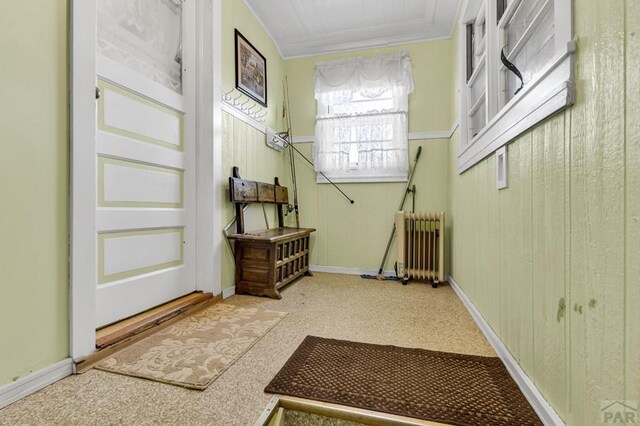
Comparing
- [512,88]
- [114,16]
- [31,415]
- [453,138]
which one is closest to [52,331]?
[31,415]

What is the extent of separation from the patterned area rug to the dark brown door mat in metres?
0.32

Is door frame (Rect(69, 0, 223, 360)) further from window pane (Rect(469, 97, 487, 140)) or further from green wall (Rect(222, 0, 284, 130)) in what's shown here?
window pane (Rect(469, 97, 487, 140))

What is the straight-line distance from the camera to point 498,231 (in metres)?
1.50

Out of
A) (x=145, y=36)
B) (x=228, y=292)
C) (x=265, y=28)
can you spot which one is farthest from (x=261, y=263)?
(x=265, y=28)

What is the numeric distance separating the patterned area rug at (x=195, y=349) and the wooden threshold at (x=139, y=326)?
0.04 m

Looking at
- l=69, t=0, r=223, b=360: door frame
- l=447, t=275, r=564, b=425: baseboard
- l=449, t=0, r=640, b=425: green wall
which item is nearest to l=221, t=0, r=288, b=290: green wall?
l=69, t=0, r=223, b=360: door frame

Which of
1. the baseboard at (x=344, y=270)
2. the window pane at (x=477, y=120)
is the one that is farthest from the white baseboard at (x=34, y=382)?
the window pane at (x=477, y=120)

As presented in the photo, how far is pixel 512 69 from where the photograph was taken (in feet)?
4.68

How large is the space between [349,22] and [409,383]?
3.16m

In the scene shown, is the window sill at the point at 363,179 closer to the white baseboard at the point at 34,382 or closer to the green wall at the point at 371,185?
the green wall at the point at 371,185

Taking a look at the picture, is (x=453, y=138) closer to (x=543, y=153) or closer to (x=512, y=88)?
(x=512, y=88)

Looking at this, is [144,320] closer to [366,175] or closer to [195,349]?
[195,349]

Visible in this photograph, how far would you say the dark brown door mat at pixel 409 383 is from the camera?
39.7 inches

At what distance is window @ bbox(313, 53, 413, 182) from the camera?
122 inches
